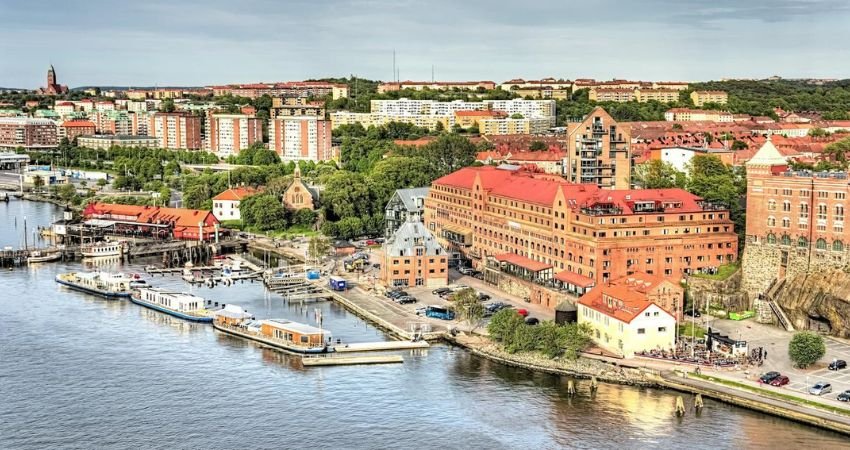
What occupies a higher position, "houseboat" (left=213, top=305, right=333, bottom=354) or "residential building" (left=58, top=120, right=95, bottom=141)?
"residential building" (left=58, top=120, right=95, bottom=141)

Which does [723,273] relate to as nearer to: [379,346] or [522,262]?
[522,262]

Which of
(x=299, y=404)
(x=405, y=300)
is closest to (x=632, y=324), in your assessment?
(x=299, y=404)

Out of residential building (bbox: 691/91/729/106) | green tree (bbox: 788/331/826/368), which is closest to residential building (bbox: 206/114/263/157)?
residential building (bbox: 691/91/729/106)

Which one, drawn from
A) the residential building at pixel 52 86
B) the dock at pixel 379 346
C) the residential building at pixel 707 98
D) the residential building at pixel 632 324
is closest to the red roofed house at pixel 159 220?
the dock at pixel 379 346

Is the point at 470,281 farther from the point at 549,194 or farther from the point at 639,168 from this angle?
the point at 639,168

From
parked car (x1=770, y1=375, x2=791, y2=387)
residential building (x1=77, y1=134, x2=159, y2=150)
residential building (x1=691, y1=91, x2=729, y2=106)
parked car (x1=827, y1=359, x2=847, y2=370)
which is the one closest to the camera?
parked car (x1=770, y1=375, x2=791, y2=387)

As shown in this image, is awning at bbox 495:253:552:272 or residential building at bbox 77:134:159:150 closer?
awning at bbox 495:253:552:272

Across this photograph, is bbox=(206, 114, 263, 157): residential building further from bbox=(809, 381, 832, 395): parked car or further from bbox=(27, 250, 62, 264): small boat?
bbox=(809, 381, 832, 395): parked car
